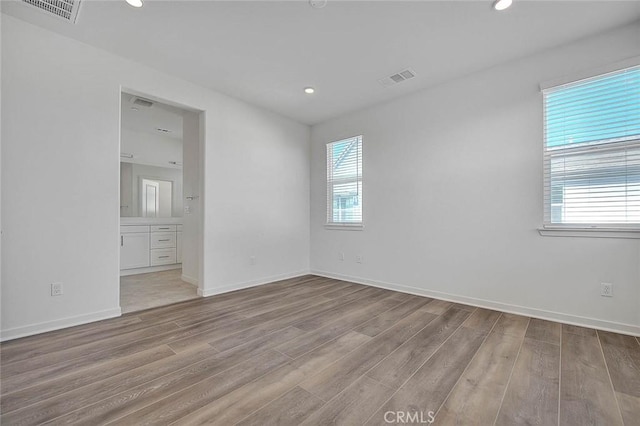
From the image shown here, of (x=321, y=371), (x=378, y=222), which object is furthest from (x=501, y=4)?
(x=321, y=371)

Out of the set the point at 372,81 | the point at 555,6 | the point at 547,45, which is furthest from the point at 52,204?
the point at 547,45

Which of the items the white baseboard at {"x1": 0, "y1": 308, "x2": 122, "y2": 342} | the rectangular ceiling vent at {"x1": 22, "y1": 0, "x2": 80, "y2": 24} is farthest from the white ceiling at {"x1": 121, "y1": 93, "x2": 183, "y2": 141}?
the white baseboard at {"x1": 0, "y1": 308, "x2": 122, "y2": 342}

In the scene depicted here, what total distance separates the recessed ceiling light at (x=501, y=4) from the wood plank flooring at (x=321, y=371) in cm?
261

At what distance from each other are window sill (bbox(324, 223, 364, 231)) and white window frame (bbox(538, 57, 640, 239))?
214cm

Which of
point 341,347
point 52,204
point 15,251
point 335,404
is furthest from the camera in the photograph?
point 52,204

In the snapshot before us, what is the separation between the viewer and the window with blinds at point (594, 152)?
2.29 meters

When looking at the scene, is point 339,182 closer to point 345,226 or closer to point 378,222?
point 345,226

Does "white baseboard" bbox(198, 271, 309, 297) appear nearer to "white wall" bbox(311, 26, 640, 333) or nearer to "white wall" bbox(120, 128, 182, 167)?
"white wall" bbox(311, 26, 640, 333)

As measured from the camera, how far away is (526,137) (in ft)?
8.99

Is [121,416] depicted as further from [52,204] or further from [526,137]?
[526,137]

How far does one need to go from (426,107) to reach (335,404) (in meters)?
3.35

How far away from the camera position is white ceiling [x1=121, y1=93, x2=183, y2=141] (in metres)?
4.01

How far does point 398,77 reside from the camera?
3191mm

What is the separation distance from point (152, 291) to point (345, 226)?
2828mm
